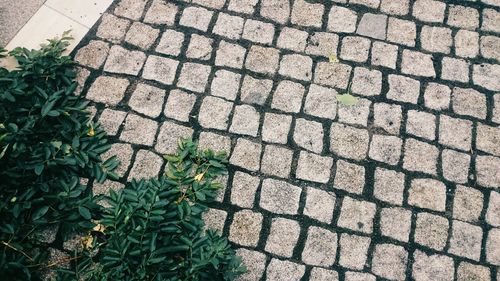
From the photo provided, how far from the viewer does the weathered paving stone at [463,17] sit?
4.26m

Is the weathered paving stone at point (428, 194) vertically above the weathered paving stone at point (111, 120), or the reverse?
the weathered paving stone at point (428, 194)

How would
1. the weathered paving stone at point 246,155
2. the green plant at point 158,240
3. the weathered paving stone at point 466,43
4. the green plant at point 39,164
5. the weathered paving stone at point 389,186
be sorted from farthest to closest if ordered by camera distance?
the weathered paving stone at point 466,43
the weathered paving stone at point 246,155
the weathered paving stone at point 389,186
the green plant at point 39,164
the green plant at point 158,240

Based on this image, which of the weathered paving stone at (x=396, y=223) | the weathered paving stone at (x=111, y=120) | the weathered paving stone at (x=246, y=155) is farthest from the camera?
the weathered paving stone at (x=111, y=120)

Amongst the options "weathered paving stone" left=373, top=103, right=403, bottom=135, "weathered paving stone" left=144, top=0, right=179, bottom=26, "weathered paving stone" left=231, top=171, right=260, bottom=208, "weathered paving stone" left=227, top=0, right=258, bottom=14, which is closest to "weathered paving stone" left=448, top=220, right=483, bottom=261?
"weathered paving stone" left=373, top=103, right=403, bottom=135

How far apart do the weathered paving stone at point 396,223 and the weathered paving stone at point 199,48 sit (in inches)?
80.0

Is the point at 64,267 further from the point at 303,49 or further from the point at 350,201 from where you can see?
the point at 303,49

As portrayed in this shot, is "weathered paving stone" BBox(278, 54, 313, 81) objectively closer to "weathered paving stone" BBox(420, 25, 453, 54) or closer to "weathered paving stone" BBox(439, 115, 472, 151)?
"weathered paving stone" BBox(420, 25, 453, 54)

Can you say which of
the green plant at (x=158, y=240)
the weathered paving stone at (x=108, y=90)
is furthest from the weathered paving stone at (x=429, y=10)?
the weathered paving stone at (x=108, y=90)

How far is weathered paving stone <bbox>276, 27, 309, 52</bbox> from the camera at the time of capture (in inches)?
164

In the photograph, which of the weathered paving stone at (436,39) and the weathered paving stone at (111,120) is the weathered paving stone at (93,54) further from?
the weathered paving stone at (436,39)

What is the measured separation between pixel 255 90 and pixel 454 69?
1.78 meters

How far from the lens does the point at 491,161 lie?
12.2ft

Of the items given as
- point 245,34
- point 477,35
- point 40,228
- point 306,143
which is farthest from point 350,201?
point 40,228

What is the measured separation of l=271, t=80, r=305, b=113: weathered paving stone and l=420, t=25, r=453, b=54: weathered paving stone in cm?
125
